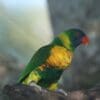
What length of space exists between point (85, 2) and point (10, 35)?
2043 millimetres

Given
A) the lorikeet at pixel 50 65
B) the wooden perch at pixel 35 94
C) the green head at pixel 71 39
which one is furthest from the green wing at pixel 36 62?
the wooden perch at pixel 35 94

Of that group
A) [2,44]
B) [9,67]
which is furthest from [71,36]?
[2,44]

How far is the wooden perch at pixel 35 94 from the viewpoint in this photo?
73.7 inches

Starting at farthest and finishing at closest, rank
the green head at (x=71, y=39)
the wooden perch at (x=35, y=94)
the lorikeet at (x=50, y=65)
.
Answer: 1. the green head at (x=71, y=39)
2. the lorikeet at (x=50, y=65)
3. the wooden perch at (x=35, y=94)

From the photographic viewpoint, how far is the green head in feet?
8.43

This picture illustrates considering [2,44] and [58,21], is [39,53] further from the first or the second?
[2,44]

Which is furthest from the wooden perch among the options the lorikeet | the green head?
the green head

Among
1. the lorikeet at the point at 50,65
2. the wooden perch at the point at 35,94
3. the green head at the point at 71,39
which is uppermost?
the green head at the point at 71,39

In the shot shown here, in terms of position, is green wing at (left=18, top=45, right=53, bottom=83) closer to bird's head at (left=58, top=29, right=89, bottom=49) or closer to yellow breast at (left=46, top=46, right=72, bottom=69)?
yellow breast at (left=46, top=46, right=72, bottom=69)

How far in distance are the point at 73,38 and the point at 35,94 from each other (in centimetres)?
80

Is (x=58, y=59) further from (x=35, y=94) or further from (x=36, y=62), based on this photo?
(x=35, y=94)

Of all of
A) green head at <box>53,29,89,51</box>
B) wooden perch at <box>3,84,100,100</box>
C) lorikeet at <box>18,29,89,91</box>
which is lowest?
wooden perch at <box>3,84,100,100</box>

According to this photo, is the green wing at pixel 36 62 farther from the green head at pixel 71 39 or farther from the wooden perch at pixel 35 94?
the wooden perch at pixel 35 94

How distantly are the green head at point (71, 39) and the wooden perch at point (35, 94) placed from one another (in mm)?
552
